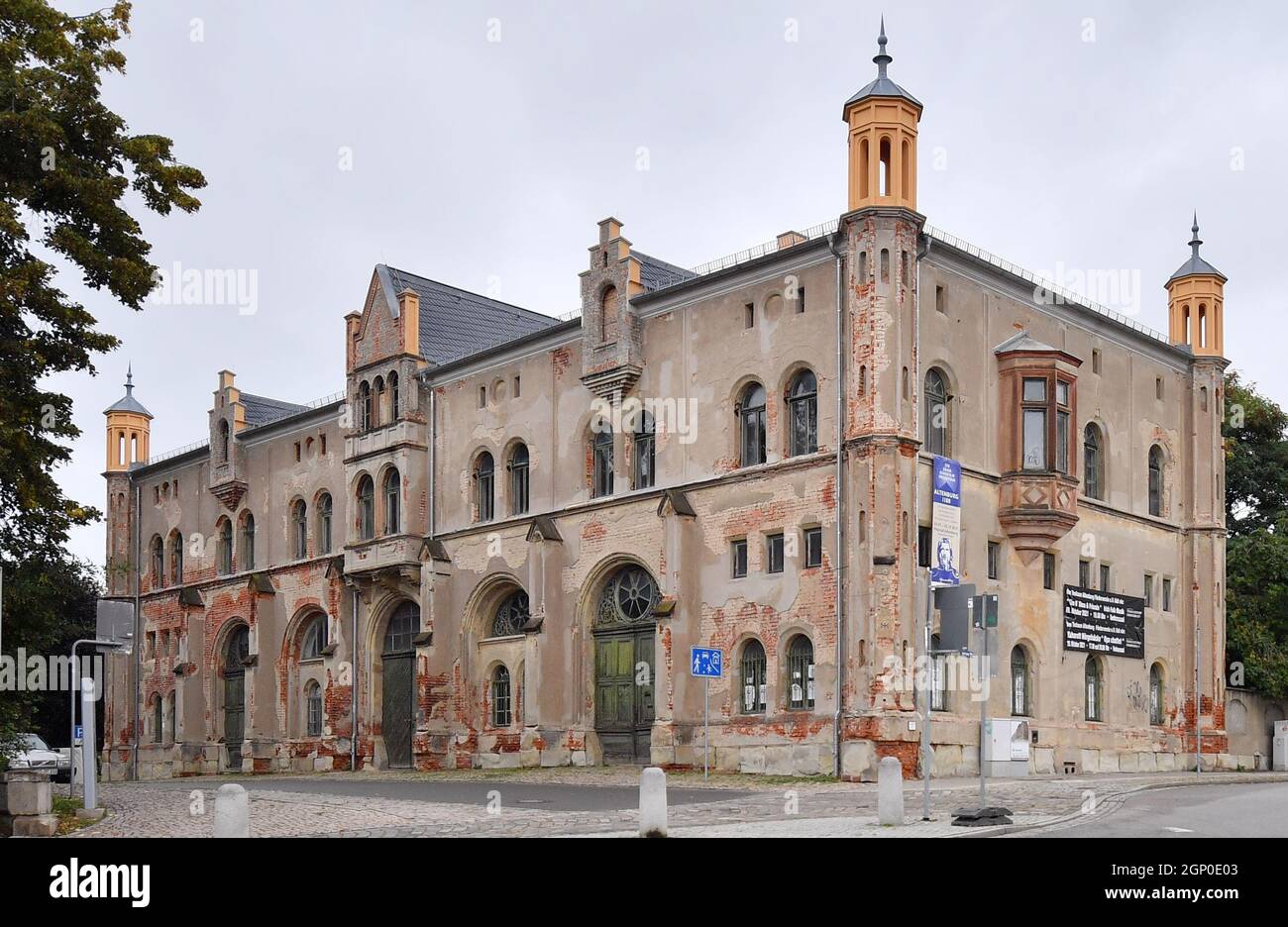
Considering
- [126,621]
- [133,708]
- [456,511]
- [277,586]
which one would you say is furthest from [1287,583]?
[133,708]

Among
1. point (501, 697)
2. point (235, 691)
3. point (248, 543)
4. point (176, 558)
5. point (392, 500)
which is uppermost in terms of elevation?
point (392, 500)

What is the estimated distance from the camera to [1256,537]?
44594 millimetres

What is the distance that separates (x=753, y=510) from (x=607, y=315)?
6771mm

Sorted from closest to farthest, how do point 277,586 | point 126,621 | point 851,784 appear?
point 126,621 < point 851,784 < point 277,586

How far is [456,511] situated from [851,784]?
54.4ft

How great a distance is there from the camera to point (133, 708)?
55.0 meters

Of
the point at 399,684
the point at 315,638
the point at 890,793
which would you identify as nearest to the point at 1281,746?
the point at 399,684

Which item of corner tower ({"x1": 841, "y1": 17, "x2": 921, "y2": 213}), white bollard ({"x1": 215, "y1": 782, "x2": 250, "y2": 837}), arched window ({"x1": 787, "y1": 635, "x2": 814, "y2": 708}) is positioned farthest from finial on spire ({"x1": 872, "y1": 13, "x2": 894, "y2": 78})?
white bollard ({"x1": 215, "y1": 782, "x2": 250, "y2": 837})

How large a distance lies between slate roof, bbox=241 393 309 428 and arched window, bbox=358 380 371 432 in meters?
8.74

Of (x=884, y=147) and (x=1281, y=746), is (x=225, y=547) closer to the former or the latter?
(x=884, y=147)

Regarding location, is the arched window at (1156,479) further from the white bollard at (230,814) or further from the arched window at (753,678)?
the white bollard at (230,814)

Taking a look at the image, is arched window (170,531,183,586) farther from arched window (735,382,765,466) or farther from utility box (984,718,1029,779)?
utility box (984,718,1029,779)
